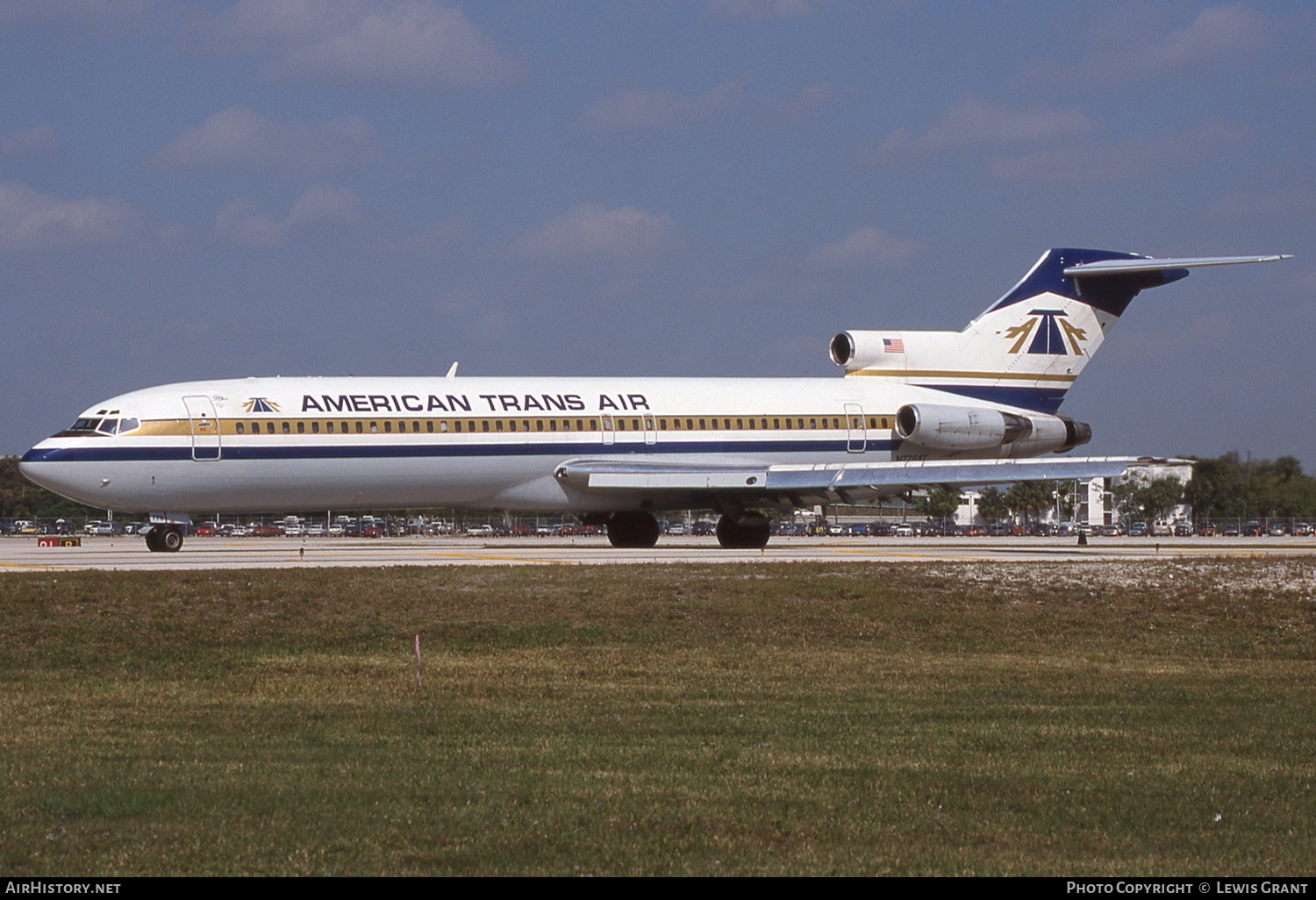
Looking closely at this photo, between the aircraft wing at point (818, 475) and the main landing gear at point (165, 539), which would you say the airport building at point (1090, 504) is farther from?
the main landing gear at point (165, 539)

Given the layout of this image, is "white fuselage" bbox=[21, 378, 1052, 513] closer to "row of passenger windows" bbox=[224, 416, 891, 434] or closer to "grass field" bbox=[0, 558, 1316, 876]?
"row of passenger windows" bbox=[224, 416, 891, 434]

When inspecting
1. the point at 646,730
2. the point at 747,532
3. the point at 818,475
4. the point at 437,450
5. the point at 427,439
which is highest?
the point at 427,439

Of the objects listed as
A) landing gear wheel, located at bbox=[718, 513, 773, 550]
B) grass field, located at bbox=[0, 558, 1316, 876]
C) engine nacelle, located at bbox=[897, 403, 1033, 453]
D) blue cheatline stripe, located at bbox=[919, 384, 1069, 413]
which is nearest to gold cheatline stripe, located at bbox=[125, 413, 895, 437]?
engine nacelle, located at bbox=[897, 403, 1033, 453]

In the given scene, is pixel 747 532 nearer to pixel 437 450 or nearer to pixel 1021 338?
pixel 437 450

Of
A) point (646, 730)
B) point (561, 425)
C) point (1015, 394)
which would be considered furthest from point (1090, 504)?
point (646, 730)

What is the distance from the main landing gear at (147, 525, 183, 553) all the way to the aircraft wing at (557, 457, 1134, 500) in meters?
9.72

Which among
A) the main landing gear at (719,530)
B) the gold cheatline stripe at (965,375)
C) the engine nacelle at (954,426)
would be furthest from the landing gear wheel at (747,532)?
the gold cheatline stripe at (965,375)

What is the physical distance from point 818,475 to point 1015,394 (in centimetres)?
953

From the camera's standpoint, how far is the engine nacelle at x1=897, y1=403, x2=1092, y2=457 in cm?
4259

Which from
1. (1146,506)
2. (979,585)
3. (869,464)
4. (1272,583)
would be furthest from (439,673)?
(1146,506)

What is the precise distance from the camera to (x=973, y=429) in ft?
141

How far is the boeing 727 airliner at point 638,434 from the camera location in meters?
34.6

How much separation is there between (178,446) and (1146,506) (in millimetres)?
109620

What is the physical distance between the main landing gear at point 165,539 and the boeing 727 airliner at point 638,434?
0.06m
